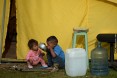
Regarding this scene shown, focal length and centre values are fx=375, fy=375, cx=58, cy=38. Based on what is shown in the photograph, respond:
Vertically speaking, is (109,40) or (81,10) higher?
(81,10)

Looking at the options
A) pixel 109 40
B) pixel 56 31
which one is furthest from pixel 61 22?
pixel 109 40

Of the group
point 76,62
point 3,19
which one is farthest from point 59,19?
point 76,62

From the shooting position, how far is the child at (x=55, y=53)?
22.7 feet

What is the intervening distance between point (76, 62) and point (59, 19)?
1.30 meters

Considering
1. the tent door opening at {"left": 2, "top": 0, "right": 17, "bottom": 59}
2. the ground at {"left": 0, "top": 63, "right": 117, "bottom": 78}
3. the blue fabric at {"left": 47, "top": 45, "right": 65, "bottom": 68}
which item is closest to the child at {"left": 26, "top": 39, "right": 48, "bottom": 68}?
the ground at {"left": 0, "top": 63, "right": 117, "bottom": 78}

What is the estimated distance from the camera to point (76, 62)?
648cm

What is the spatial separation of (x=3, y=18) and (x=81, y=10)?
5.14 ft

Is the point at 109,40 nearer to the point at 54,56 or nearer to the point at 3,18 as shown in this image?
the point at 54,56

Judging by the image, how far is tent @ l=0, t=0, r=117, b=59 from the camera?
290 inches

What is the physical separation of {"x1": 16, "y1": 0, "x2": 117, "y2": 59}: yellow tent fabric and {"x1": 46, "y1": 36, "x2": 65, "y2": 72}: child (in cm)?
54

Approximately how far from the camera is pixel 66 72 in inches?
261

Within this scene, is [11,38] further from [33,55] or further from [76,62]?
[76,62]

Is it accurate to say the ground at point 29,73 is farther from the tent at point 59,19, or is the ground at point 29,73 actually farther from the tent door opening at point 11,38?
the tent door opening at point 11,38

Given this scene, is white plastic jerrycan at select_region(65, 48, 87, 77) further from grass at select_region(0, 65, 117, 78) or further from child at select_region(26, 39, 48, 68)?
child at select_region(26, 39, 48, 68)
